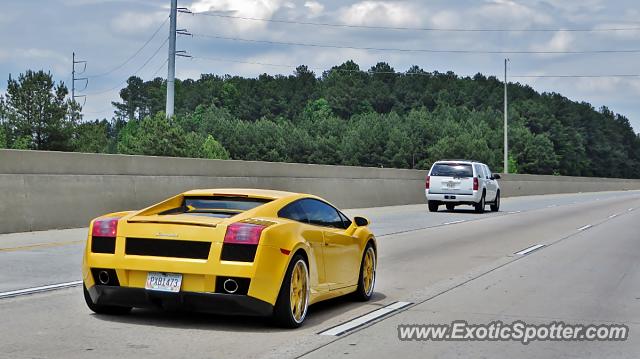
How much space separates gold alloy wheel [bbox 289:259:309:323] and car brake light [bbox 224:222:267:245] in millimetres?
532

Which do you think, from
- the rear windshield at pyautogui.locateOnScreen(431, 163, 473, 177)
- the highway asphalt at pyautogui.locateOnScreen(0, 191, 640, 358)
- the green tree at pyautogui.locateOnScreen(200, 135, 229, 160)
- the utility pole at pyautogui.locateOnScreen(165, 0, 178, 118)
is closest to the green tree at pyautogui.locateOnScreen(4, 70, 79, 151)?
the green tree at pyautogui.locateOnScreen(200, 135, 229, 160)

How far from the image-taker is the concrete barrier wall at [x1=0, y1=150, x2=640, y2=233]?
18.1 meters

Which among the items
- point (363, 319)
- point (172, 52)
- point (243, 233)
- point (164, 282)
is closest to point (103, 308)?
point (164, 282)

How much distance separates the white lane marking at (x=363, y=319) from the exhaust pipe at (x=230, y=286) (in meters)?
0.87

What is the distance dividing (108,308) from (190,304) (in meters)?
1.21

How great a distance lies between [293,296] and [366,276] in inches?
85.4

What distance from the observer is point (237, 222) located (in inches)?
299

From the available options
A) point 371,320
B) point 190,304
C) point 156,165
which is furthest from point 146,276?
point 156,165

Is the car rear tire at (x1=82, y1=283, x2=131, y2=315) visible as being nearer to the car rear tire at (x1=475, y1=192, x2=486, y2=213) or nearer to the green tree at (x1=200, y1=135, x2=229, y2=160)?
the car rear tire at (x1=475, y1=192, x2=486, y2=213)

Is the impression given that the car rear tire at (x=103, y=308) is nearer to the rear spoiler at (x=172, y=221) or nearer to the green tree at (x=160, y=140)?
the rear spoiler at (x=172, y=221)

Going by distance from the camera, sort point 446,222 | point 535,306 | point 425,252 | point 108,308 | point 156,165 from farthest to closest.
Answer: point 446,222, point 156,165, point 425,252, point 535,306, point 108,308

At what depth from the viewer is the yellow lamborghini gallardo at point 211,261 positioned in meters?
7.43

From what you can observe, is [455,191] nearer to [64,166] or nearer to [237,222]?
[64,166]

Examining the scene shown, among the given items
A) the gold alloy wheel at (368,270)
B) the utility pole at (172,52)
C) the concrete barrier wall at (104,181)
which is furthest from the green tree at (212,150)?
the gold alloy wheel at (368,270)
